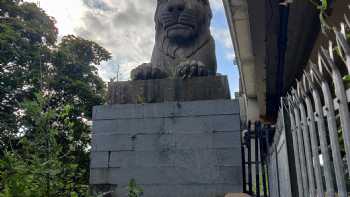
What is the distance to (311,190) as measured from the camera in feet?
4.77

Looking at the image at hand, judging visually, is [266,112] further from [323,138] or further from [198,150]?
[323,138]

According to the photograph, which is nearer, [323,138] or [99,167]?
[323,138]

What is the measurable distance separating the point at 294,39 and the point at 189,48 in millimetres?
2073

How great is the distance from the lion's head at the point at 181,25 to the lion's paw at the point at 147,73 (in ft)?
2.00

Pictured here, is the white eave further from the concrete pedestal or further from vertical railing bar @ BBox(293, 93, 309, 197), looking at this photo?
vertical railing bar @ BBox(293, 93, 309, 197)

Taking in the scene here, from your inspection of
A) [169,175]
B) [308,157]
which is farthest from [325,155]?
[169,175]

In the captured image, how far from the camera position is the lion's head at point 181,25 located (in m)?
4.74

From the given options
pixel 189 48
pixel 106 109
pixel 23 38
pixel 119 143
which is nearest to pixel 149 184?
pixel 119 143

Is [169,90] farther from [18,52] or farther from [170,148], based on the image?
[18,52]

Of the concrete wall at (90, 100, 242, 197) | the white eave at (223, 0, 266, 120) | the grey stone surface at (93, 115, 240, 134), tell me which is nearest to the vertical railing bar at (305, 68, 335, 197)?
the white eave at (223, 0, 266, 120)

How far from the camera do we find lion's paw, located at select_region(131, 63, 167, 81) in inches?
168

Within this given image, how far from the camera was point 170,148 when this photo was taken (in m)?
3.81

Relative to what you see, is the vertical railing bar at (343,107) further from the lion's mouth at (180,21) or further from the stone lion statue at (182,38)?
the lion's mouth at (180,21)

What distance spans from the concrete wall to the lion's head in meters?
1.20
